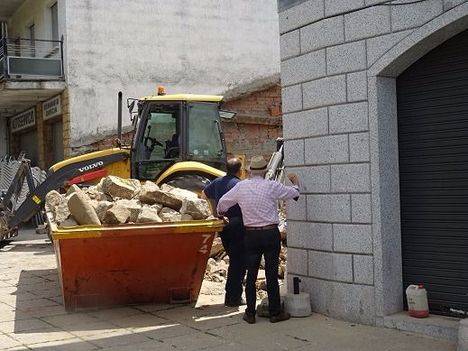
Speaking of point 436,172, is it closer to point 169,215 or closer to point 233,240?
point 233,240

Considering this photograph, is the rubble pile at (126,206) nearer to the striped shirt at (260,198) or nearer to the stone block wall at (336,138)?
the striped shirt at (260,198)

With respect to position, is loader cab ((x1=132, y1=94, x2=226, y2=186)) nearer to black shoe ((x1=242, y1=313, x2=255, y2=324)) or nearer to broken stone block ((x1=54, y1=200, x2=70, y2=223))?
broken stone block ((x1=54, y1=200, x2=70, y2=223))

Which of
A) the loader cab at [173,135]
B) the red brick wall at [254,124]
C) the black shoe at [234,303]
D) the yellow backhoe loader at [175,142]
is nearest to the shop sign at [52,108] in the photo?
the red brick wall at [254,124]

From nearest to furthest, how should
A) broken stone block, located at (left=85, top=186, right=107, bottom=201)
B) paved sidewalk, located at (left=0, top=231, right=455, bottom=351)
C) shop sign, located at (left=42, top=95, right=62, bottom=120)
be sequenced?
paved sidewalk, located at (left=0, top=231, right=455, bottom=351)
broken stone block, located at (left=85, top=186, right=107, bottom=201)
shop sign, located at (left=42, top=95, right=62, bottom=120)

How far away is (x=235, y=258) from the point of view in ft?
24.2

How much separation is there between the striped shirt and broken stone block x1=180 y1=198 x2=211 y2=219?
0.59m

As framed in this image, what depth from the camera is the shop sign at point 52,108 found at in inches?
689

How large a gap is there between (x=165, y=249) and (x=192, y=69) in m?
12.5

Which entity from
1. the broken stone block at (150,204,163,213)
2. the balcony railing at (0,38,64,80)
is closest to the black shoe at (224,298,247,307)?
the broken stone block at (150,204,163,213)

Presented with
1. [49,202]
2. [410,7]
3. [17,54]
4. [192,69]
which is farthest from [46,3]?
[410,7]

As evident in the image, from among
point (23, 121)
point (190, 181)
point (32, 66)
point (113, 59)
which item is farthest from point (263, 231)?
point (23, 121)

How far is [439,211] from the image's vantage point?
5.91 metres

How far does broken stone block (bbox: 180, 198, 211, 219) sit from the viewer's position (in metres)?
7.01

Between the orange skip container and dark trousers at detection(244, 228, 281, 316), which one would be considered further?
the orange skip container
